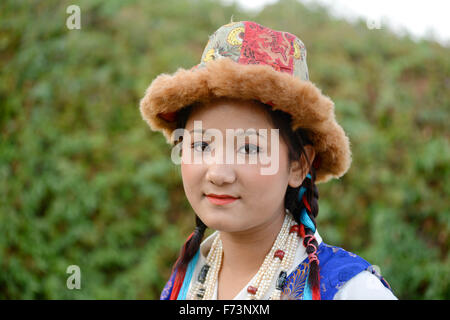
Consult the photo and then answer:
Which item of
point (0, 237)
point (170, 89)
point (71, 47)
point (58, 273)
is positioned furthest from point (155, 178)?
point (170, 89)

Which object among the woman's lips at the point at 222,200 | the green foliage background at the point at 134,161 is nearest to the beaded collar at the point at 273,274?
the woman's lips at the point at 222,200

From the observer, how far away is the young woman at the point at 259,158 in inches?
65.2

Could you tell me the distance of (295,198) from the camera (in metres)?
2.00

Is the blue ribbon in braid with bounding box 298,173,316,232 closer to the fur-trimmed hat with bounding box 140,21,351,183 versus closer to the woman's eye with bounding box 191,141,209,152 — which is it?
the fur-trimmed hat with bounding box 140,21,351,183

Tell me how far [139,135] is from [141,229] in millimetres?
1271

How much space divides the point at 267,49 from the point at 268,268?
1.00 metres

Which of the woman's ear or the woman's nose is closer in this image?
the woman's nose

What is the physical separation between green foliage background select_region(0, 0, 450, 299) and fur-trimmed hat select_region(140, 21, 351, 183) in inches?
116

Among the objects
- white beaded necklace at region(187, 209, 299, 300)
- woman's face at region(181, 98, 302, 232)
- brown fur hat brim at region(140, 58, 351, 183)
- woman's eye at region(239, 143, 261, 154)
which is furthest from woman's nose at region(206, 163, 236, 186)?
white beaded necklace at region(187, 209, 299, 300)

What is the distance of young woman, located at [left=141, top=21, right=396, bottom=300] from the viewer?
5.44 feet

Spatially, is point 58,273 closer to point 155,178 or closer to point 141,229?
point 141,229

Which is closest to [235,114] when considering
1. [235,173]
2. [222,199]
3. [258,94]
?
[258,94]

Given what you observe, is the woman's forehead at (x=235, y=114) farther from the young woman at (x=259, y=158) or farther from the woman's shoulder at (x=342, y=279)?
the woman's shoulder at (x=342, y=279)

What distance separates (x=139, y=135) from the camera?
5.21m
